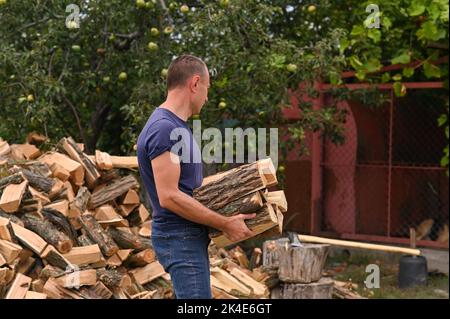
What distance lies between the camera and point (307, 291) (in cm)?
695

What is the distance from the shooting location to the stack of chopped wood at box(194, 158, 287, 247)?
391 cm

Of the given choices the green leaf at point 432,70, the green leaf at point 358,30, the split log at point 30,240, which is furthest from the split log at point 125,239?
the green leaf at point 432,70

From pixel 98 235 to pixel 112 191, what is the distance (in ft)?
1.90

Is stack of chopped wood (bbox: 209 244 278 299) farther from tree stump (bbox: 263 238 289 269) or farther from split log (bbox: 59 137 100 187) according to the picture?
split log (bbox: 59 137 100 187)

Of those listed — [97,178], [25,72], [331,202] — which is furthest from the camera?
[331,202]

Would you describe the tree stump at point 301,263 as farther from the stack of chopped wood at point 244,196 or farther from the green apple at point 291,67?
the stack of chopped wood at point 244,196

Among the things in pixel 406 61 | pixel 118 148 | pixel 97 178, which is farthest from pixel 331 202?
pixel 97 178

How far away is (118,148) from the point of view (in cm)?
891

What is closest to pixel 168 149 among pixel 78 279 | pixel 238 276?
pixel 78 279

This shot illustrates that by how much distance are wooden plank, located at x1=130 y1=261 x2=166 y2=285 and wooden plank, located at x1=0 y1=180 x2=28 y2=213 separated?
3.65ft

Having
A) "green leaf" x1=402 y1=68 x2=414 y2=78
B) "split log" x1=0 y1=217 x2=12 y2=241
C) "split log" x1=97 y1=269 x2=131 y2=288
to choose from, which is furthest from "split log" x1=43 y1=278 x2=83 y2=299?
"green leaf" x1=402 y1=68 x2=414 y2=78

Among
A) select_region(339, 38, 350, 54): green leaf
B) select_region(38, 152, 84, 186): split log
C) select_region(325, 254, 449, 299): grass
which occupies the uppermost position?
select_region(339, 38, 350, 54): green leaf

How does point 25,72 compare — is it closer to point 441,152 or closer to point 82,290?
Result: point 82,290
